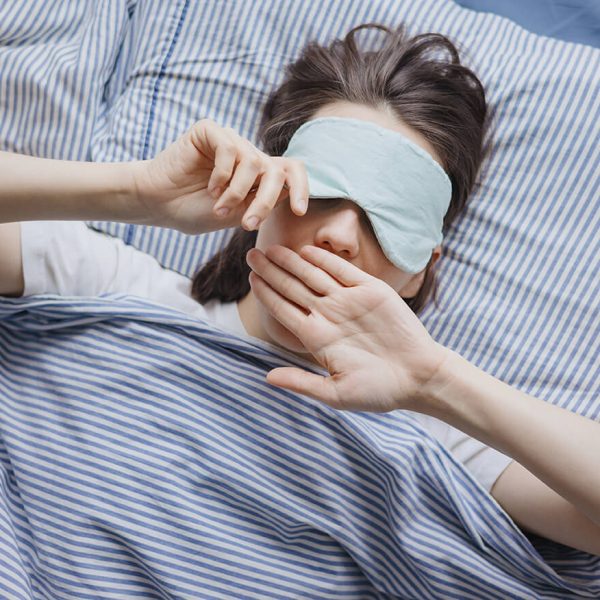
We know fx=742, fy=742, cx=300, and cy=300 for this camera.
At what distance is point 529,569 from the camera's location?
39.6 inches

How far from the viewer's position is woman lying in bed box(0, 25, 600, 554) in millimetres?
887

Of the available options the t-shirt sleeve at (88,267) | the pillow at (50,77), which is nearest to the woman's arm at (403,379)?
the t-shirt sleeve at (88,267)

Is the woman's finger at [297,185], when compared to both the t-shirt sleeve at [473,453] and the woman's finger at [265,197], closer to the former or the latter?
the woman's finger at [265,197]

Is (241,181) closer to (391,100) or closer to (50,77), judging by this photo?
(391,100)

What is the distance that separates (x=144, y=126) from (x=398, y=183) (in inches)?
21.0

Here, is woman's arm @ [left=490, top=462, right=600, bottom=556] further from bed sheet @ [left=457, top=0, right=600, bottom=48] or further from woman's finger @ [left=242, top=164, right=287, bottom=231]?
bed sheet @ [left=457, top=0, right=600, bottom=48]

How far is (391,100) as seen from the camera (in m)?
1.03

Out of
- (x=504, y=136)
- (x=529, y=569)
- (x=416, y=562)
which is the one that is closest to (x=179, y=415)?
(x=416, y=562)

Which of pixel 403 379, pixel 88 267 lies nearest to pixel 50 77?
pixel 88 267

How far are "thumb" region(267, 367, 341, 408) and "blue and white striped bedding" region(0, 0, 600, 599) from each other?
151mm

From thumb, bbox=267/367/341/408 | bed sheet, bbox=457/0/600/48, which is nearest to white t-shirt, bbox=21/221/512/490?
thumb, bbox=267/367/341/408

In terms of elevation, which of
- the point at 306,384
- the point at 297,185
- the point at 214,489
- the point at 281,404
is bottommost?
the point at 214,489

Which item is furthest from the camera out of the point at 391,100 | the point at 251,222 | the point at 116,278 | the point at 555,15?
the point at 555,15

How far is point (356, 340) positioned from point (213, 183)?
25 cm
